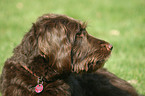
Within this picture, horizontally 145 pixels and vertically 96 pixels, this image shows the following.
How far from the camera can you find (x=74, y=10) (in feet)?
31.5

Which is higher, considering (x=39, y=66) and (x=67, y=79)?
(x=39, y=66)

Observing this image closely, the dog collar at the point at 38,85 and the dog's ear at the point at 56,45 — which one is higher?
the dog's ear at the point at 56,45

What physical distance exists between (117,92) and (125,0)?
857 centimetres

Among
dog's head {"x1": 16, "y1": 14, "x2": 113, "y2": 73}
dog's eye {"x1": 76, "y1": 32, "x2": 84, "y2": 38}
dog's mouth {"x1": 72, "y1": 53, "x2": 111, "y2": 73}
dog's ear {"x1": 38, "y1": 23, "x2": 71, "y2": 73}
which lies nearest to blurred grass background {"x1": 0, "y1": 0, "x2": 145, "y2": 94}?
dog's mouth {"x1": 72, "y1": 53, "x2": 111, "y2": 73}

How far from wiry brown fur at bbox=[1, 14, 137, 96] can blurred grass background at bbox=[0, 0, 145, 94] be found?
1.89 metres

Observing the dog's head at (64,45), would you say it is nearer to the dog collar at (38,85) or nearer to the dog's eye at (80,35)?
the dog's eye at (80,35)

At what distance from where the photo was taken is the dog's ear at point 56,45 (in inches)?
111

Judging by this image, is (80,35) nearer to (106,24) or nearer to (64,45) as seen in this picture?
(64,45)

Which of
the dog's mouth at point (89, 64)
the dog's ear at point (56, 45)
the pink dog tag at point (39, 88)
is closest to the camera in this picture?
the dog's ear at point (56, 45)

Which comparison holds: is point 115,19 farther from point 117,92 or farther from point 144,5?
point 117,92

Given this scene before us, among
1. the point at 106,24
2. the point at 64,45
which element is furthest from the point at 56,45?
the point at 106,24

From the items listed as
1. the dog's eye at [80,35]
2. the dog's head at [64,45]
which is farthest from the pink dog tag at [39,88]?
the dog's eye at [80,35]

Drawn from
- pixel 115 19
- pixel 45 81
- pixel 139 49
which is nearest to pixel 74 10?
pixel 115 19

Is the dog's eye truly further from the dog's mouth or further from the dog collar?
the dog collar
